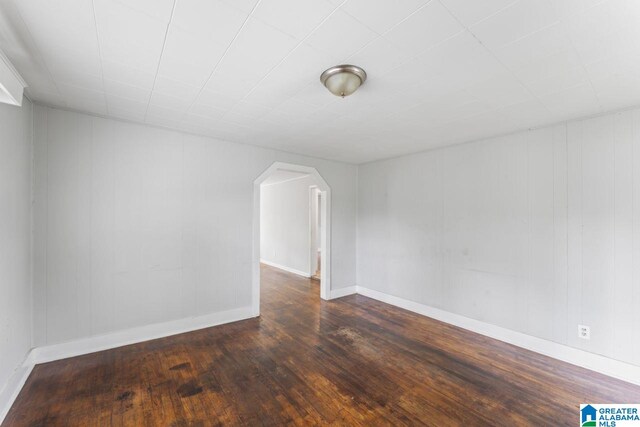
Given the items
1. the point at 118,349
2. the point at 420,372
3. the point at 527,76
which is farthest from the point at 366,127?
the point at 118,349

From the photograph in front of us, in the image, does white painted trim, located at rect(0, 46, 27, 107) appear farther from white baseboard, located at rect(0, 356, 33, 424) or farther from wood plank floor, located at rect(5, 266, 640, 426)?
wood plank floor, located at rect(5, 266, 640, 426)

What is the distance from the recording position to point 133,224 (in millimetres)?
3047

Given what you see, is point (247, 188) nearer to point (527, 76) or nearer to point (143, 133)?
point (143, 133)

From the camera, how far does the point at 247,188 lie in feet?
12.7

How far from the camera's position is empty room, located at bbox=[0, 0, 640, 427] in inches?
61.3

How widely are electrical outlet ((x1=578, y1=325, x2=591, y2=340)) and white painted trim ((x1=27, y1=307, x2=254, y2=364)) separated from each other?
386cm

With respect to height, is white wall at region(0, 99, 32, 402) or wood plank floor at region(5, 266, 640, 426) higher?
white wall at region(0, 99, 32, 402)

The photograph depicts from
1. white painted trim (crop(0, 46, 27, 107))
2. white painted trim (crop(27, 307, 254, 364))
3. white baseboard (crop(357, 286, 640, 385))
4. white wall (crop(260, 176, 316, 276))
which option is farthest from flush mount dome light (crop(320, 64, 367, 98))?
white wall (crop(260, 176, 316, 276))

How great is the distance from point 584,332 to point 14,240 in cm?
528

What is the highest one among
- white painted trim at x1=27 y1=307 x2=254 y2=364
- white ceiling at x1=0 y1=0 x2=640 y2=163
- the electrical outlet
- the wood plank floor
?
white ceiling at x1=0 y1=0 x2=640 y2=163

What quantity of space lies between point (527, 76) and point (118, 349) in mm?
4588

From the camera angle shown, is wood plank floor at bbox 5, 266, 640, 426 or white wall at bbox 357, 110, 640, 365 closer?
wood plank floor at bbox 5, 266, 640, 426

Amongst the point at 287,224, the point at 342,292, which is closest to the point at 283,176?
the point at 287,224

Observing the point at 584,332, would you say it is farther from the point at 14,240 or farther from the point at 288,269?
the point at 288,269
